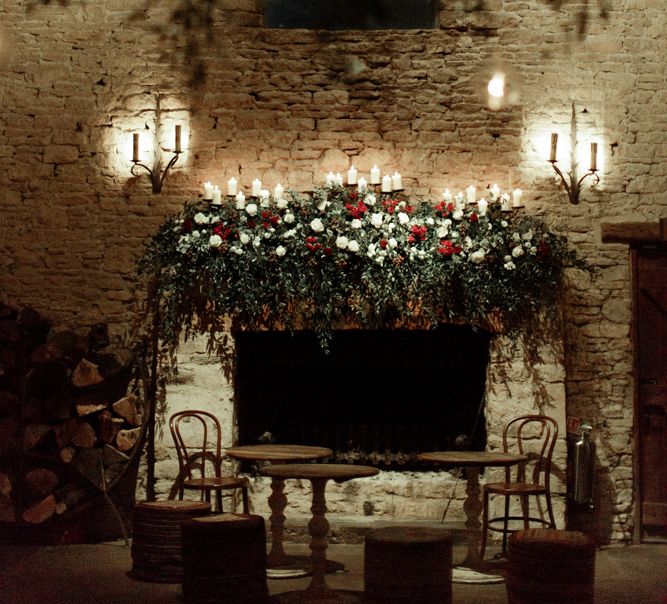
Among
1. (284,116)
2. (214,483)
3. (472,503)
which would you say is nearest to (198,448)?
(214,483)

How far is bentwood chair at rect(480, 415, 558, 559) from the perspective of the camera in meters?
5.48

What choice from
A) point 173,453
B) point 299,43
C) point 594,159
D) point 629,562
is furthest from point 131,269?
point 629,562

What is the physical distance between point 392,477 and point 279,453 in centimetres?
139

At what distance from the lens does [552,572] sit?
3859 millimetres

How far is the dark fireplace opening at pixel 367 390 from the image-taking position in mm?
6227

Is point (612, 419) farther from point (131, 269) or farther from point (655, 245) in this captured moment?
point (131, 269)

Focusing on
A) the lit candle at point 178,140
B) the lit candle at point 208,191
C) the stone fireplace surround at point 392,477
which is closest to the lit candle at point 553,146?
the stone fireplace surround at point 392,477

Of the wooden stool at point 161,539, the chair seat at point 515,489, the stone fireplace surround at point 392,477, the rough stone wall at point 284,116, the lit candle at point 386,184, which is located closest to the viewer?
the wooden stool at point 161,539

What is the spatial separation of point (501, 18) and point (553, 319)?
221 cm

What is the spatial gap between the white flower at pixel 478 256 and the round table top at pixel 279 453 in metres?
1.60

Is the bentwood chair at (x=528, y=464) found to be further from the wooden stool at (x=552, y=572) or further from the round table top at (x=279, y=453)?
the wooden stool at (x=552, y=572)

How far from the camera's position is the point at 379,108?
6.36m

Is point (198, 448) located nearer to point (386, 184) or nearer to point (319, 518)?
point (319, 518)

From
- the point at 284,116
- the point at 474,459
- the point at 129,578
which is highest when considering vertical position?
the point at 284,116
